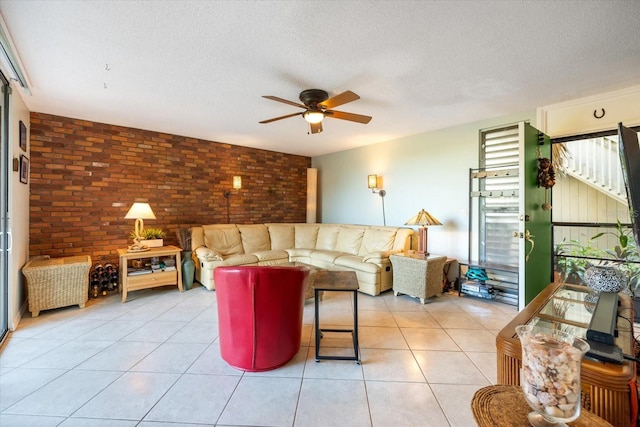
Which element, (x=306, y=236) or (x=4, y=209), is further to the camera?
(x=306, y=236)

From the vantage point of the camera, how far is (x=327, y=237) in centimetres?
517

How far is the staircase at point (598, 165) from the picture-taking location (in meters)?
3.11

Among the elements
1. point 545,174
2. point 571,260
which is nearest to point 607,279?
point 545,174

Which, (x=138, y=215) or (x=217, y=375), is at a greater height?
(x=138, y=215)

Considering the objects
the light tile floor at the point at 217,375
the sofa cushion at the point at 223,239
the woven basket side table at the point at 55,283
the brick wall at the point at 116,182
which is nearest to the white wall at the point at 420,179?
the light tile floor at the point at 217,375

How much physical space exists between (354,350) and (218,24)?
260cm

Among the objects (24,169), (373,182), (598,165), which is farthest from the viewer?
(373,182)

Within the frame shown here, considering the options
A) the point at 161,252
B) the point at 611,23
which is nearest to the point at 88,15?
the point at 161,252

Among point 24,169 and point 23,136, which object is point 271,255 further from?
point 23,136

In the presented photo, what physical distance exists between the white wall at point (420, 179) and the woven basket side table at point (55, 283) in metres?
4.24

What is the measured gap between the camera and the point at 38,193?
3416 mm

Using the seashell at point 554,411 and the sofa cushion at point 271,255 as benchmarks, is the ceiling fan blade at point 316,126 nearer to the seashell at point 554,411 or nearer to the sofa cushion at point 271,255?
the sofa cushion at point 271,255

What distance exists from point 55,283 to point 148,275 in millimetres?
905

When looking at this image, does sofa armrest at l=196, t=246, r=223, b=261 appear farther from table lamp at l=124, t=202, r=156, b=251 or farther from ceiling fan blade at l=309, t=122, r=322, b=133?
ceiling fan blade at l=309, t=122, r=322, b=133
